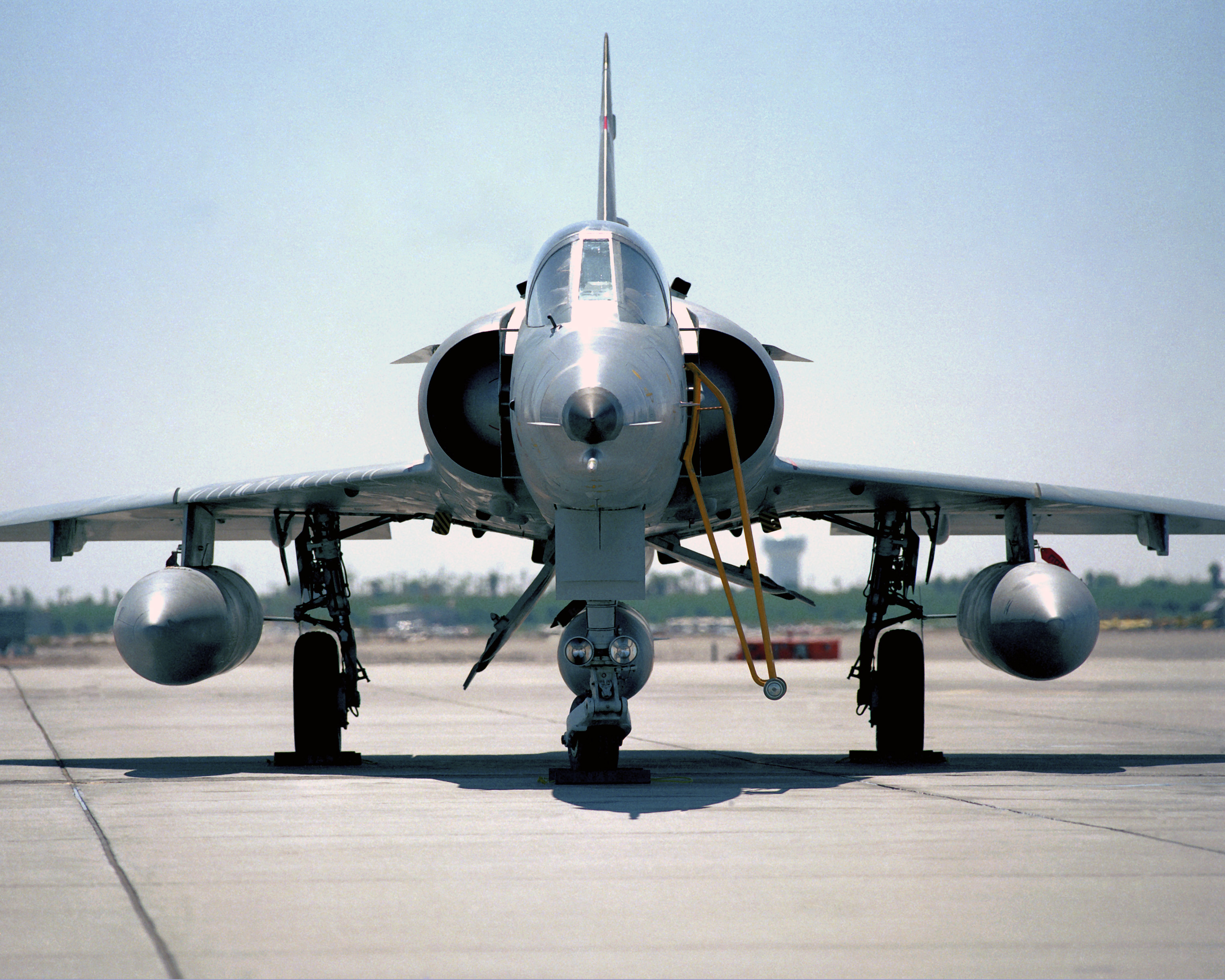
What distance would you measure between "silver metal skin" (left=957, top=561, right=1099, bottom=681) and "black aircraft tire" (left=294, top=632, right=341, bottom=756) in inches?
190

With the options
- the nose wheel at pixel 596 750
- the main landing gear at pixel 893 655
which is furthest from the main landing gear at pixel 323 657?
the main landing gear at pixel 893 655

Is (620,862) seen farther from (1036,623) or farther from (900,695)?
(900,695)

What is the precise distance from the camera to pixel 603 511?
7.76 meters

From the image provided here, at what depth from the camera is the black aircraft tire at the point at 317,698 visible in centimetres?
1027

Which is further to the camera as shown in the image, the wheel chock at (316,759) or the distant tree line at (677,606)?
the distant tree line at (677,606)

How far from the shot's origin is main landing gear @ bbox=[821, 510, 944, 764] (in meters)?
Answer: 10.4

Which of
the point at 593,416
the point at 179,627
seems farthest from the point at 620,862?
the point at 179,627

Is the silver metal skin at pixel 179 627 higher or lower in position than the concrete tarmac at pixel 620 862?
higher

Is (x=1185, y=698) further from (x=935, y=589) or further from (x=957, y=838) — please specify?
(x=935, y=589)

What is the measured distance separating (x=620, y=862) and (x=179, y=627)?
16.6 ft

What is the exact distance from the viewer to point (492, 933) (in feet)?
13.2

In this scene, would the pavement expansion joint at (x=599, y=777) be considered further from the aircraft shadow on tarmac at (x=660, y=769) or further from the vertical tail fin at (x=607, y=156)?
the vertical tail fin at (x=607, y=156)

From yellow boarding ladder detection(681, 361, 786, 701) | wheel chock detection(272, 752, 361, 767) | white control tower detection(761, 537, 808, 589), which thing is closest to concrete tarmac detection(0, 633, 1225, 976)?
wheel chock detection(272, 752, 361, 767)

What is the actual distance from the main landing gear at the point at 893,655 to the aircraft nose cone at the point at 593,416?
13.7 ft
